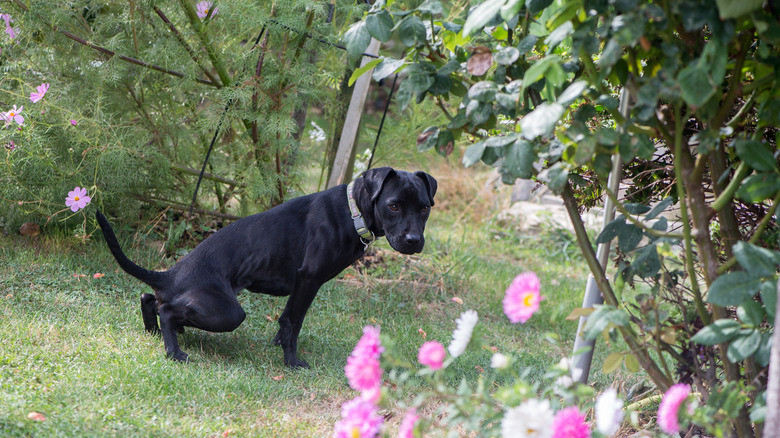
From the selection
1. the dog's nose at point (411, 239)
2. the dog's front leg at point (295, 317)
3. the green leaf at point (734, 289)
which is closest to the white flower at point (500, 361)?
the green leaf at point (734, 289)

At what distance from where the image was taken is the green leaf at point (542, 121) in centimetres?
159

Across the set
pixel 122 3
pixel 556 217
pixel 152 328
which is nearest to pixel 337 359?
pixel 152 328

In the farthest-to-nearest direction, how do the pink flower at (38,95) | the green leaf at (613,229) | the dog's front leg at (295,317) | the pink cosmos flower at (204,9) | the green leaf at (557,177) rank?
the pink cosmos flower at (204,9) < the pink flower at (38,95) < the dog's front leg at (295,317) < the green leaf at (613,229) < the green leaf at (557,177)

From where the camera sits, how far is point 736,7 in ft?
4.53

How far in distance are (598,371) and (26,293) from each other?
3.26 m

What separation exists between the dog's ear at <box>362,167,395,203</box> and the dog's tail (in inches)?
43.7

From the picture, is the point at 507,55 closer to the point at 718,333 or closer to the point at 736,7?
the point at 736,7

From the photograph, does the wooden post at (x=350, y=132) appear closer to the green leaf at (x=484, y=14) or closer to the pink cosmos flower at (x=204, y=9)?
the pink cosmos flower at (x=204, y=9)

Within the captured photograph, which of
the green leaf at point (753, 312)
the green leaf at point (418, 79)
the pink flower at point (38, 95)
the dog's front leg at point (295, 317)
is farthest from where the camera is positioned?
the pink flower at point (38, 95)

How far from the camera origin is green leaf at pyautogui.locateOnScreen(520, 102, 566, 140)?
62.6 inches

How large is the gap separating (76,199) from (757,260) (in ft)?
11.7

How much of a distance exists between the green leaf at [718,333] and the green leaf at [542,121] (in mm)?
652

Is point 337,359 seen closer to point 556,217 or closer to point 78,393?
point 78,393

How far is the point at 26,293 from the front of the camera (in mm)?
3758
